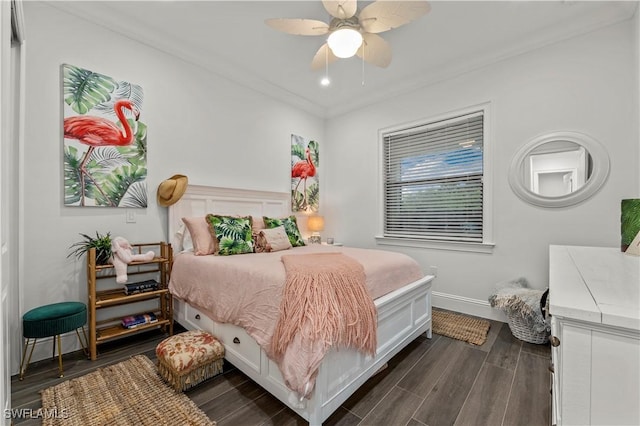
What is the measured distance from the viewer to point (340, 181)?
450 cm

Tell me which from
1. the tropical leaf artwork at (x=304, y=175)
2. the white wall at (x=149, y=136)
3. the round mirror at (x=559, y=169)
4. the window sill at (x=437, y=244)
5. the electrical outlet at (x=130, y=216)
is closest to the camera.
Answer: the white wall at (x=149, y=136)

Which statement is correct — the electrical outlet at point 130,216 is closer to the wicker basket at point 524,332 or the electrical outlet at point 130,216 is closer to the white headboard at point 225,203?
the white headboard at point 225,203

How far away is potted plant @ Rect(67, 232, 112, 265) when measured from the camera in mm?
2248

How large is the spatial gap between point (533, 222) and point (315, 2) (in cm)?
295

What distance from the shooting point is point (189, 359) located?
5.76 feet

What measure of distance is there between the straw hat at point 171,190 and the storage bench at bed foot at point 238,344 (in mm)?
1359

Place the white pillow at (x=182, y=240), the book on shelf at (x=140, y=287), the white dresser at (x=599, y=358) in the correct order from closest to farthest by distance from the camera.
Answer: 1. the white dresser at (x=599, y=358)
2. the book on shelf at (x=140, y=287)
3. the white pillow at (x=182, y=240)

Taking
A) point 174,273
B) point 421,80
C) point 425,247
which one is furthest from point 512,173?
point 174,273

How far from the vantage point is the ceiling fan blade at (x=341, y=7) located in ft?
6.05

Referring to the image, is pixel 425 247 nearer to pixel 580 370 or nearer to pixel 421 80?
pixel 421 80

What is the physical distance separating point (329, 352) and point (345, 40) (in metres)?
2.08

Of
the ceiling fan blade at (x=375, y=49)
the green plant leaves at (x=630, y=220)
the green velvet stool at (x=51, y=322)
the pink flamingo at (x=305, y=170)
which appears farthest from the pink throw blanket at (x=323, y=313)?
the pink flamingo at (x=305, y=170)

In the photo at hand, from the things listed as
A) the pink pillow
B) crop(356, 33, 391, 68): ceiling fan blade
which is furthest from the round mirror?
the pink pillow

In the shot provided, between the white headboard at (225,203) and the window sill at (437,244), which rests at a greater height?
the white headboard at (225,203)
